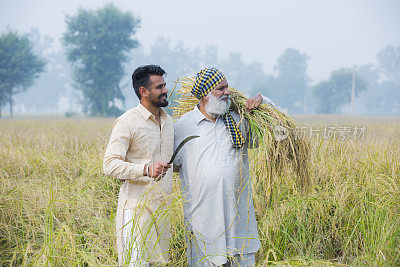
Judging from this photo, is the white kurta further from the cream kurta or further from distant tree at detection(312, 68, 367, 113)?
distant tree at detection(312, 68, 367, 113)

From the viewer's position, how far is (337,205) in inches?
134

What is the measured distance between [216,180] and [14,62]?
3330 cm

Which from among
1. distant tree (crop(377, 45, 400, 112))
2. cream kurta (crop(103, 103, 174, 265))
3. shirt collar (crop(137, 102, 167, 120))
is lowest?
cream kurta (crop(103, 103, 174, 265))

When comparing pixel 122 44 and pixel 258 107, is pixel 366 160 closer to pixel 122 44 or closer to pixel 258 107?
pixel 258 107

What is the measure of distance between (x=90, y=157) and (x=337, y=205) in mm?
3477

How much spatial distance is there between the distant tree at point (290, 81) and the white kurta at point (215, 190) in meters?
63.0

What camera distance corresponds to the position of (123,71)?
34.5 meters

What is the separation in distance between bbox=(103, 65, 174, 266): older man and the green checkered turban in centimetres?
30

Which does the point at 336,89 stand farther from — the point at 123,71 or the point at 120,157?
the point at 120,157

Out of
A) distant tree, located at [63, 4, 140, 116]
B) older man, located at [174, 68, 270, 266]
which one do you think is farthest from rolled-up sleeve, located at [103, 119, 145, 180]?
distant tree, located at [63, 4, 140, 116]

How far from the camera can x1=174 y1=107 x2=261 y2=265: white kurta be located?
2320mm

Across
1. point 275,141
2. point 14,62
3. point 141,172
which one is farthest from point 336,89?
point 141,172

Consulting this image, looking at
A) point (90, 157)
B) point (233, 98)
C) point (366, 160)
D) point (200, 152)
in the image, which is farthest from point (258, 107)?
point (90, 157)

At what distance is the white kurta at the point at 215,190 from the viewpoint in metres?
2.32
